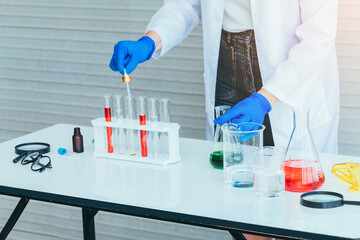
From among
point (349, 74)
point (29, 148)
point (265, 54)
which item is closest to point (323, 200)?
point (265, 54)

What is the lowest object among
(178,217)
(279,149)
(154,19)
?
(178,217)

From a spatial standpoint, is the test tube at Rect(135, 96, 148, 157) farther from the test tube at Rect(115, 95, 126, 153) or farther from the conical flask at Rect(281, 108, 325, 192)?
the conical flask at Rect(281, 108, 325, 192)

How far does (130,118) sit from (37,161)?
32 centimetres

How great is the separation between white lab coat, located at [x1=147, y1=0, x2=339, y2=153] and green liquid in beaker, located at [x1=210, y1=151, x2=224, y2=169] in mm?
345

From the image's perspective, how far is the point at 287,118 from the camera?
2.28 meters

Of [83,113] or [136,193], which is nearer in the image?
[136,193]

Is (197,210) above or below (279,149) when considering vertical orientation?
below

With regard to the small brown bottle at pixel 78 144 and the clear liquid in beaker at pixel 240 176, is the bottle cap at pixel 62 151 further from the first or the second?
the clear liquid in beaker at pixel 240 176

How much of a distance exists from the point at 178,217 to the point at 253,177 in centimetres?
26

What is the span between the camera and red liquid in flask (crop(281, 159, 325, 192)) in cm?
166

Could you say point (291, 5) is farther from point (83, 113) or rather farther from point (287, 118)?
point (83, 113)

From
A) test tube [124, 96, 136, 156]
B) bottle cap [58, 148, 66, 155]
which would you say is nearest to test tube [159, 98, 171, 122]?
test tube [124, 96, 136, 156]

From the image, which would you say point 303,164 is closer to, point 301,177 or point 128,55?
point 301,177

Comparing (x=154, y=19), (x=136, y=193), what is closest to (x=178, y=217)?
(x=136, y=193)
